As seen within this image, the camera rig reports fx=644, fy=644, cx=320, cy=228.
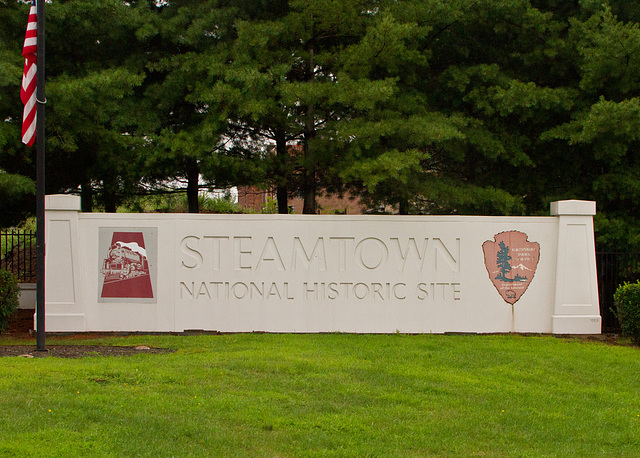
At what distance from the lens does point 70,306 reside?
1109cm

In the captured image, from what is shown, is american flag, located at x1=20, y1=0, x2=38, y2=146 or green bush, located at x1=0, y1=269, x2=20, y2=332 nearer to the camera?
american flag, located at x1=20, y1=0, x2=38, y2=146

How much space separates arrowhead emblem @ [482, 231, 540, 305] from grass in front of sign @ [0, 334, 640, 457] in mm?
2322

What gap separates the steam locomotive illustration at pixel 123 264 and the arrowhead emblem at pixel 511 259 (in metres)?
6.12

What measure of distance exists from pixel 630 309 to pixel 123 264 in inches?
344

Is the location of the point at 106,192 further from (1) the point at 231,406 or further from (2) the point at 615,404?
(2) the point at 615,404

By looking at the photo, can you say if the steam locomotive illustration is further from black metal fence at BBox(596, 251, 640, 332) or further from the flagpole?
black metal fence at BBox(596, 251, 640, 332)

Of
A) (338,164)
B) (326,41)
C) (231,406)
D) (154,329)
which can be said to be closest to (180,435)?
Answer: (231,406)

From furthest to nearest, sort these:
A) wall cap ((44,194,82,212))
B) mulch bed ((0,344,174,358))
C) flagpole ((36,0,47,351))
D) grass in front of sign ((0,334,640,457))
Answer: wall cap ((44,194,82,212))
flagpole ((36,0,47,351))
mulch bed ((0,344,174,358))
grass in front of sign ((0,334,640,457))

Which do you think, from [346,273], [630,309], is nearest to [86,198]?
[346,273]

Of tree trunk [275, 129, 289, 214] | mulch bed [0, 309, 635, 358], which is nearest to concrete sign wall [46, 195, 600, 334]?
mulch bed [0, 309, 635, 358]

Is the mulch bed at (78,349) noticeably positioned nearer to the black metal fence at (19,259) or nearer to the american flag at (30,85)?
the black metal fence at (19,259)

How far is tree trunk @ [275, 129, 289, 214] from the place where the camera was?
579 inches

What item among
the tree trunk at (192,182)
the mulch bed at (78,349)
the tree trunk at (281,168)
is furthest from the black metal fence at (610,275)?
the tree trunk at (192,182)

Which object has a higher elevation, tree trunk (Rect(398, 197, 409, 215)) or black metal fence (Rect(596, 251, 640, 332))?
tree trunk (Rect(398, 197, 409, 215))
